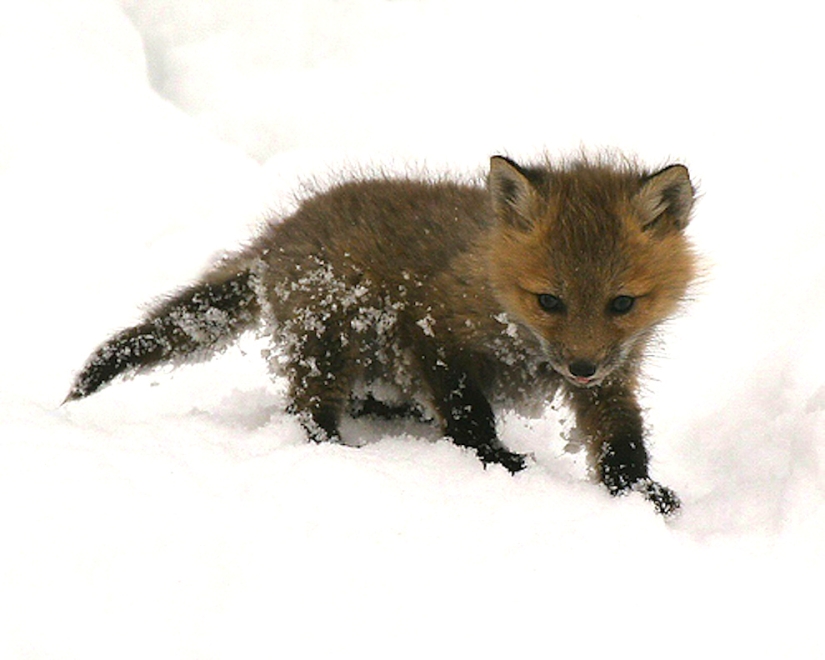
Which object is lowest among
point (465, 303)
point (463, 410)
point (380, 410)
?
point (463, 410)

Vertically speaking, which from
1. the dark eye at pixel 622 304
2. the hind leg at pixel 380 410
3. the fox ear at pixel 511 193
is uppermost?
the fox ear at pixel 511 193

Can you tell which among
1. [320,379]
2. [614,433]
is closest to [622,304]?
[614,433]

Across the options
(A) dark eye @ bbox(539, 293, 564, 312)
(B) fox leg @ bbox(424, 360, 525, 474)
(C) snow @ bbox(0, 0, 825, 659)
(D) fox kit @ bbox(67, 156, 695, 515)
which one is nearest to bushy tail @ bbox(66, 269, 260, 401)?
(D) fox kit @ bbox(67, 156, 695, 515)

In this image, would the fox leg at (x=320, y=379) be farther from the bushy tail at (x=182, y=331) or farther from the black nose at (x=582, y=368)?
the black nose at (x=582, y=368)

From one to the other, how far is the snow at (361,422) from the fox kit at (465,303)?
215 mm

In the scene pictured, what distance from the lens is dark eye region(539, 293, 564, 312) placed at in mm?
3113

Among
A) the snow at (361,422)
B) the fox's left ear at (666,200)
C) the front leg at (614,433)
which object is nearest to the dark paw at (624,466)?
the front leg at (614,433)

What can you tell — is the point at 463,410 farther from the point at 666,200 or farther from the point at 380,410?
the point at 666,200

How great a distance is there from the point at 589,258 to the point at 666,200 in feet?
1.35

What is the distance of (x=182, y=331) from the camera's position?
3807 millimetres

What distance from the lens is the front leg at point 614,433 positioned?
3316 millimetres

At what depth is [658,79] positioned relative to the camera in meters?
6.68

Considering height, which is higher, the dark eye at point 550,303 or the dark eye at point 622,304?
the dark eye at point 622,304

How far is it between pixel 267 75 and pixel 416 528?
5.19 m
